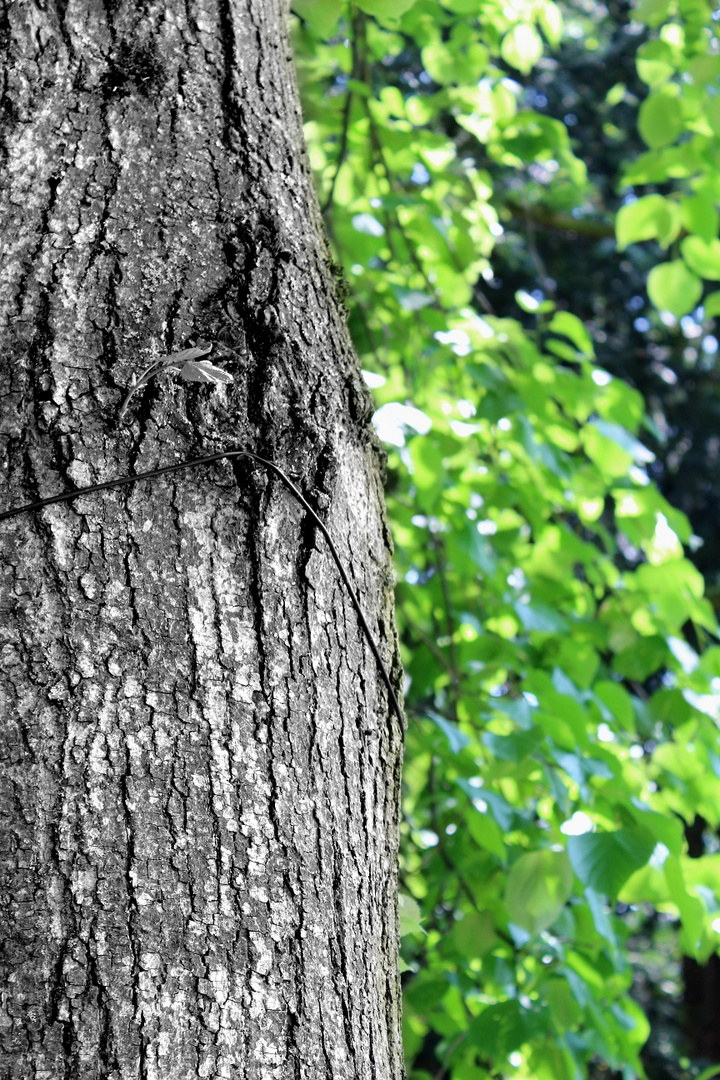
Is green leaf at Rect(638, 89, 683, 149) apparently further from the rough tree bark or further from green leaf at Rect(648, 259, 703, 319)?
the rough tree bark

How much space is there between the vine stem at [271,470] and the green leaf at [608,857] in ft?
2.23

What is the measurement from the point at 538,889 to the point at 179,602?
1.02 metres

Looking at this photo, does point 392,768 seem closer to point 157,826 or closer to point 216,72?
point 157,826

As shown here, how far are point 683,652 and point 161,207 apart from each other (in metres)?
1.59

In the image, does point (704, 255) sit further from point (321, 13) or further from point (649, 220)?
point (321, 13)

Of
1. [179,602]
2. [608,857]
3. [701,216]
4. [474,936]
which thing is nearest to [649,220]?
[701,216]

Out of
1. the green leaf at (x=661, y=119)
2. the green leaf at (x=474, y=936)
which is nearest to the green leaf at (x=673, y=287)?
the green leaf at (x=661, y=119)

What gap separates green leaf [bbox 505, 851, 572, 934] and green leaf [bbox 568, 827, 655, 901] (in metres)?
0.08

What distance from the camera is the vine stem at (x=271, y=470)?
28.3 inches

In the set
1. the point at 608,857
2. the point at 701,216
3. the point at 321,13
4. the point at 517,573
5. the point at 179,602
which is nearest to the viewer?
Result: the point at 179,602

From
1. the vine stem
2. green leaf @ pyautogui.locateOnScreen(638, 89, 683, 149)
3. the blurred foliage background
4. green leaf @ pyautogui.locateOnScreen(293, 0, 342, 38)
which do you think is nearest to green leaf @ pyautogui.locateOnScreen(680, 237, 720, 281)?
the blurred foliage background

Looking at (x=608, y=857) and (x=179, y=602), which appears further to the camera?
(x=608, y=857)

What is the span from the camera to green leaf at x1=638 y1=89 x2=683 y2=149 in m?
2.08

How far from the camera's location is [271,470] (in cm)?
77
